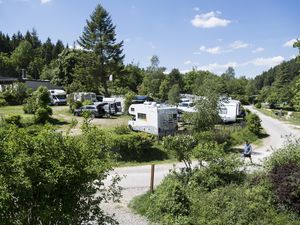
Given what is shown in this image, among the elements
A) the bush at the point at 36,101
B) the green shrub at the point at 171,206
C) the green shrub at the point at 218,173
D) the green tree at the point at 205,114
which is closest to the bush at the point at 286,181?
the green shrub at the point at 218,173

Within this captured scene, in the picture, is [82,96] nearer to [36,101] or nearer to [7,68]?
[36,101]

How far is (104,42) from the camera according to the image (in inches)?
2183

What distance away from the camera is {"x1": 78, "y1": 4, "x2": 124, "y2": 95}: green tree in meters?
55.3

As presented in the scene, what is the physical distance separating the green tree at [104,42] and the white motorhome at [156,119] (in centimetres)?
2750

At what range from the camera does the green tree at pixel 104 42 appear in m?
55.3

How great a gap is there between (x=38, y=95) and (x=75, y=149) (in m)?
30.6

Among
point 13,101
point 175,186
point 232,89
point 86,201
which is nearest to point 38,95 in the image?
point 13,101

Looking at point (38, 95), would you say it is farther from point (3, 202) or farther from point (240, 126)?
point (3, 202)

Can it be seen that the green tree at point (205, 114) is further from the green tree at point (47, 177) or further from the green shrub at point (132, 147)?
the green tree at point (47, 177)

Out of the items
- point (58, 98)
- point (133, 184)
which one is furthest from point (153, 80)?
point (133, 184)

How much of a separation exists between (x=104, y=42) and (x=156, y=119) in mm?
31542

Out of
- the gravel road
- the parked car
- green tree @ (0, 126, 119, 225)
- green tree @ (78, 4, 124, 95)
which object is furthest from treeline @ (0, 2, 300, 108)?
green tree @ (0, 126, 119, 225)

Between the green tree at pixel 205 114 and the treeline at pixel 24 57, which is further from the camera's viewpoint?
the treeline at pixel 24 57

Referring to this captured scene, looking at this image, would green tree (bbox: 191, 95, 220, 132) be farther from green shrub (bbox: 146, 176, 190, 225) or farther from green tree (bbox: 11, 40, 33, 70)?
green tree (bbox: 11, 40, 33, 70)
